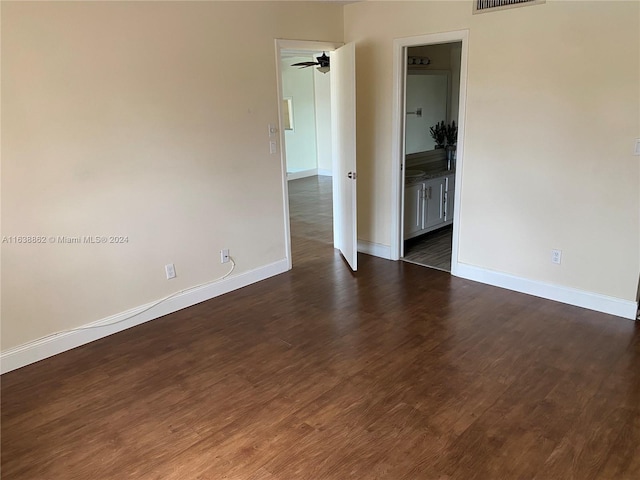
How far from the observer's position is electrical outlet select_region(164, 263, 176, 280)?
381 cm

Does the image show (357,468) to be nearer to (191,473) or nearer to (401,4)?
(191,473)

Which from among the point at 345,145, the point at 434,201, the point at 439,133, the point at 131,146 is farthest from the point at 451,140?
the point at 131,146

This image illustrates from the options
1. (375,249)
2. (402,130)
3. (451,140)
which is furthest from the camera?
(451,140)

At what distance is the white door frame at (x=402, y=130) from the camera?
403cm

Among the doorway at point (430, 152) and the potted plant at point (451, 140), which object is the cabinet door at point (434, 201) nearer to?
the doorway at point (430, 152)

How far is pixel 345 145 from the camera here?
469 centimetres

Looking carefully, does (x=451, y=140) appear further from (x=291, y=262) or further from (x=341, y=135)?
(x=291, y=262)

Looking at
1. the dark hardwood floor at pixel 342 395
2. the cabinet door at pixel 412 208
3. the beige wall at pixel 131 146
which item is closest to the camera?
the dark hardwood floor at pixel 342 395

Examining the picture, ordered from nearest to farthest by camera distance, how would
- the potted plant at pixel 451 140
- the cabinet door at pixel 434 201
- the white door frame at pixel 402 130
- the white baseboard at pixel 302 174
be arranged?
the white door frame at pixel 402 130, the cabinet door at pixel 434 201, the potted plant at pixel 451 140, the white baseboard at pixel 302 174

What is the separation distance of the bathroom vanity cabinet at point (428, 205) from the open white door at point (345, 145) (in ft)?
2.62

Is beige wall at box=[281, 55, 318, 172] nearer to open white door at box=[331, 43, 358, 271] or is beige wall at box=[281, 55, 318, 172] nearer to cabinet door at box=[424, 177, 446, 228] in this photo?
cabinet door at box=[424, 177, 446, 228]

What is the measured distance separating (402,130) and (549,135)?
1.43 meters

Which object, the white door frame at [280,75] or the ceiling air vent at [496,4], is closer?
the ceiling air vent at [496,4]

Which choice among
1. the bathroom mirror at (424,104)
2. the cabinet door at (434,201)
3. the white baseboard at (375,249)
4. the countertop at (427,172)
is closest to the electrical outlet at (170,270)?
the white baseboard at (375,249)
